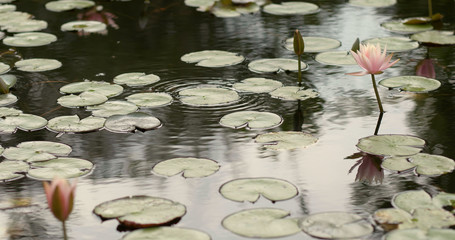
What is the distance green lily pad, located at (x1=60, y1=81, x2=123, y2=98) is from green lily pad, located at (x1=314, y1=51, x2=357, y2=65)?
0.92 metres

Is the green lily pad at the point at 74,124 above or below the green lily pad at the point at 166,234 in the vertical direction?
above

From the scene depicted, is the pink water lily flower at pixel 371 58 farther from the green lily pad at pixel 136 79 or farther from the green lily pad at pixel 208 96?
the green lily pad at pixel 136 79

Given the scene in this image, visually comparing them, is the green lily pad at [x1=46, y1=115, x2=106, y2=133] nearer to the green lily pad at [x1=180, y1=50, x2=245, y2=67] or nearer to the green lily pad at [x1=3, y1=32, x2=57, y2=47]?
the green lily pad at [x1=180, y1=50, x2=245, y2=67]

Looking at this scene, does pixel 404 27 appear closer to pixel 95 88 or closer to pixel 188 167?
pixel 95 88

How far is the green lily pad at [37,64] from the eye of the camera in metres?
3.37

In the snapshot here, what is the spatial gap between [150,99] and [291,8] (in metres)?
1.50

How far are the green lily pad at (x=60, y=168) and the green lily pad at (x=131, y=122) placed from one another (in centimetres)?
29

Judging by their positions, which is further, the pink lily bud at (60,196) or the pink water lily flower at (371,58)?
the pink water lily flower at (371,58)

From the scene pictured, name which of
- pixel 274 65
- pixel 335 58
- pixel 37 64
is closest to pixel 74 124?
pixel 37 64

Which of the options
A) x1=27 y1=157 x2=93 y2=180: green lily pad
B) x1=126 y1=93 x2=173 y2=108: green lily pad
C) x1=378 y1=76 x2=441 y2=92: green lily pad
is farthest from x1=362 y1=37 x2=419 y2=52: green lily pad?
x1=27 y1=157 x2=93 y2=180: green lily pad

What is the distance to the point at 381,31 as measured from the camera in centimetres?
377

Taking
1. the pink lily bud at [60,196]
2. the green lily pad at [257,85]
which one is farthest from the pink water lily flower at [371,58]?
the pink lily bud at [60,196]

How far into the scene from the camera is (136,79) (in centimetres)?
318

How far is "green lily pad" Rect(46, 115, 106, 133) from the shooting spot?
273cm
